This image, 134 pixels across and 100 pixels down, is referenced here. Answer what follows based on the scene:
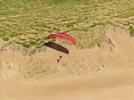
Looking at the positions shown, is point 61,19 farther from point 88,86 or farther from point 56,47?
point 88,86

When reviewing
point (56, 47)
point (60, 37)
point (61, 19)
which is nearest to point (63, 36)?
point (60, 37)

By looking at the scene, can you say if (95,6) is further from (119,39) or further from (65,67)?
(65,67)

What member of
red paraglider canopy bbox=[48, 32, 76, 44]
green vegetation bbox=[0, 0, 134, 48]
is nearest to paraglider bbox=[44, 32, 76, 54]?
red paraglider canopy bbox=[48, 32, 76, 44]

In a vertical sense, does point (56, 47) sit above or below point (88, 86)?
above

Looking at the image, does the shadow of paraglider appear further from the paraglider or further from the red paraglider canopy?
the red paraglider canopy

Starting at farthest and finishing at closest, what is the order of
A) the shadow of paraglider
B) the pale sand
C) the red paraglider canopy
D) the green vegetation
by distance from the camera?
the green vegetation < the red paraglider canopy < the shadow of paraglider < the pale sand

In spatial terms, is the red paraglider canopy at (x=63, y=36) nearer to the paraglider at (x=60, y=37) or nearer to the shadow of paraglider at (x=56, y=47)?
the paraglider at (x=60, y=37)
